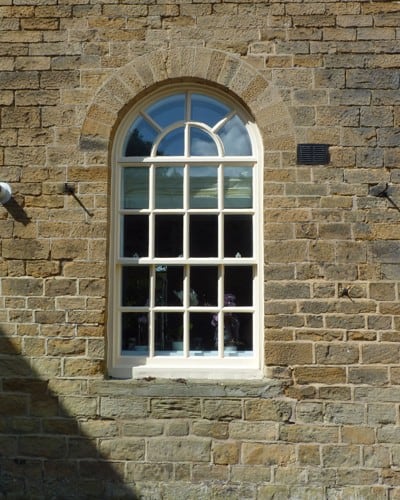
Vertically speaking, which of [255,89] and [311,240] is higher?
[255,89]

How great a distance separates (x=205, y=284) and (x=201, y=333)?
0.45m

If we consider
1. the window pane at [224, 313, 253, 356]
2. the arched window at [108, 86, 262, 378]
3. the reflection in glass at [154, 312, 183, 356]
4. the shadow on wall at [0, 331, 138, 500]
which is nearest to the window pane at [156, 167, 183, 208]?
the arched window at [108, 86, 262, 378]

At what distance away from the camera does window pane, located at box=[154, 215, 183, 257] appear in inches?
191

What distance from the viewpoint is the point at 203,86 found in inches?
195

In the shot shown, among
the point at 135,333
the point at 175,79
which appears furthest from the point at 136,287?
the point at 175,79

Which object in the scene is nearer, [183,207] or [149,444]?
[149,444]

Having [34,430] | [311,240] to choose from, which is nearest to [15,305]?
[34,430]

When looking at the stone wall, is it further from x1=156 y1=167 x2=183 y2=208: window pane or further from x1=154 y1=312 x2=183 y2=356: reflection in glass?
x1=156 y1=167 x2=183 y2=208: window pane

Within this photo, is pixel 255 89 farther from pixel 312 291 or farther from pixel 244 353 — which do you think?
pixel 244 353

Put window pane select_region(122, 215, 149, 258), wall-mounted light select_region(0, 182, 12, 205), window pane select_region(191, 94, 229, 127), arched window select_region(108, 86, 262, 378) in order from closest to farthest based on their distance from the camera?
wall-mounted light select_region(0, 182, 12, 205) → arched window select_region(108, 86, 262, 378) → window pane select_region(122, 215, 149, 258) → window pane select_region(191, 94, 229, 127)

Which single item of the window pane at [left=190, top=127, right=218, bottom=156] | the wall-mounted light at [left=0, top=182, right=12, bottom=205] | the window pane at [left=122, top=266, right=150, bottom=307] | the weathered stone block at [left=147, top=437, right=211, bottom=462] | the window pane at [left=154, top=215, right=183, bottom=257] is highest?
the window pane at [left=190, top=127, right=218, bottom=156]

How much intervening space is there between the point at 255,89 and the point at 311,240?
57.1 inches

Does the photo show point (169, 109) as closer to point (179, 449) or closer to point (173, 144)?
point (173, 144)

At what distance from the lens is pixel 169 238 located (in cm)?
486
